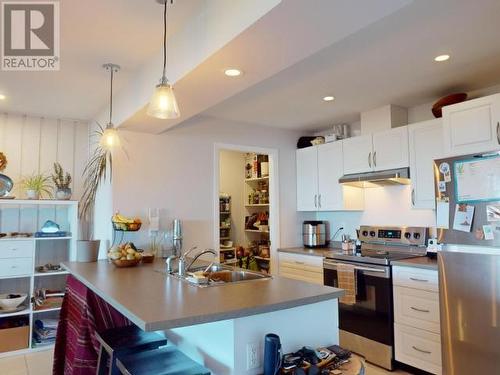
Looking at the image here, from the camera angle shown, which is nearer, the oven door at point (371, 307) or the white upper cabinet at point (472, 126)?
the white upper cabinet at point (472, 126)

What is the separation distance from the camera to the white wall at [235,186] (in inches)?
221

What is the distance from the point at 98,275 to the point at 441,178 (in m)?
2.52

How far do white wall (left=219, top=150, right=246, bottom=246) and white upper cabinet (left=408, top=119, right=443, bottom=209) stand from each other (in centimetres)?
290

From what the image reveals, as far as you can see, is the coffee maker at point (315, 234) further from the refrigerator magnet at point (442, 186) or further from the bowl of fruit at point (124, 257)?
the bowl of fruit at point (124, 257)

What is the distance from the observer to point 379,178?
11.5 ft

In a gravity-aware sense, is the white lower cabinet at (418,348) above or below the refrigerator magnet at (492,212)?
below

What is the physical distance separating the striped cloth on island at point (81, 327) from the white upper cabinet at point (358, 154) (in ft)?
8.67

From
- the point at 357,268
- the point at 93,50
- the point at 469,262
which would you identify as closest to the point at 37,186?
the point at 93,50

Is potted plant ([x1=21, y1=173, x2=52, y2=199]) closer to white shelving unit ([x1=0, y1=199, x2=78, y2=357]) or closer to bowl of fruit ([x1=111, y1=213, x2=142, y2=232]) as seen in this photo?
white shelving unit ([x1=0, y1=199, x2=78, y2=357])

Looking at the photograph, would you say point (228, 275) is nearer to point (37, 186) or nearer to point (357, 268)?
point (357, 268)

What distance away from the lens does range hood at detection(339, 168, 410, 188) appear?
3.38 meters

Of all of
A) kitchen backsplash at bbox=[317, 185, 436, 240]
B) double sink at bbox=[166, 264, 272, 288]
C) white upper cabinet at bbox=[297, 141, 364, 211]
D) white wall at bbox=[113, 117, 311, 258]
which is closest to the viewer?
double sink at bbox=[166, 264, 272, 288]

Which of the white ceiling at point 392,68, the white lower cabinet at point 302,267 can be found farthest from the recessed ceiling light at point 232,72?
the white lower cabinet at point 302,267

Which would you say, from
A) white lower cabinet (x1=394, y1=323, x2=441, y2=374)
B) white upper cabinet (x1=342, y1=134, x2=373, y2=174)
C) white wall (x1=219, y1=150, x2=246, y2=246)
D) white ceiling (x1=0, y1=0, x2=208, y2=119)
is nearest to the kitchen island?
white lower cabinet (x1=394, y1=323, x2=441, y2=374)
